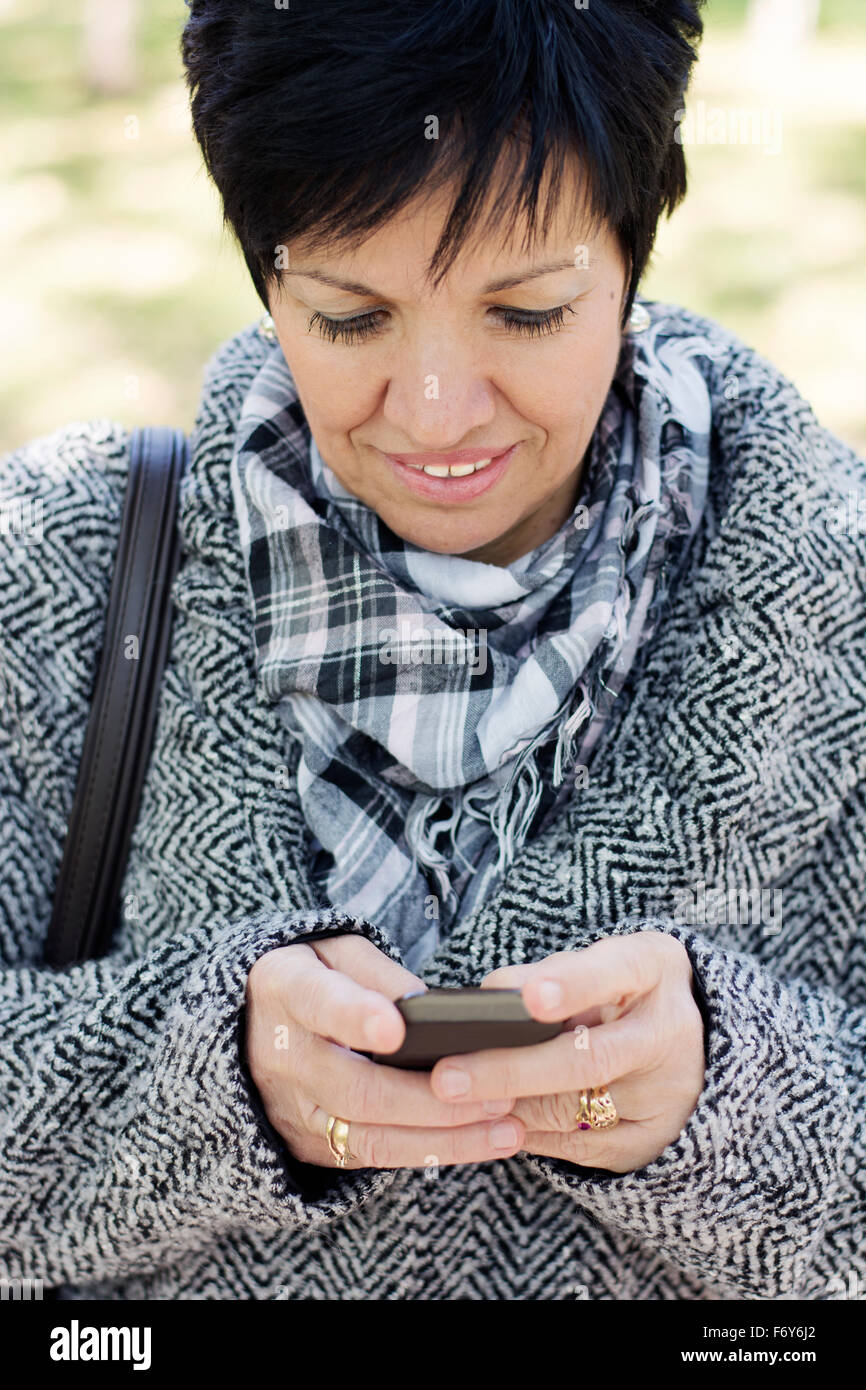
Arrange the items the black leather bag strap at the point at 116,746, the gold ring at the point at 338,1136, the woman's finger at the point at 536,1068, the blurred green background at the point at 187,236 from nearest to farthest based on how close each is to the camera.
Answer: the woman's finger at the point at 536,1068
the gold ring at the point at 338,1136
the black leather bag strap at the point at 116,746
the blurred green background at the point at 187,236

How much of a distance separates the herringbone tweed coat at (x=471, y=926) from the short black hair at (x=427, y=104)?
0.47 metres

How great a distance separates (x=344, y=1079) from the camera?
5.24 ft

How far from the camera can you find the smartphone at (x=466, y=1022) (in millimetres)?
1432

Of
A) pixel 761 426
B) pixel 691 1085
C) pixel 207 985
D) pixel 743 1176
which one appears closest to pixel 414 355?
pixel 761 426

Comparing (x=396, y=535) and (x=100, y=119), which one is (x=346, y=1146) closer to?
(x=396, y=535)

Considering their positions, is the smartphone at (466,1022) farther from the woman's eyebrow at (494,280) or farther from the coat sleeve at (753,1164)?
the woman's eyebrow at (494,280)

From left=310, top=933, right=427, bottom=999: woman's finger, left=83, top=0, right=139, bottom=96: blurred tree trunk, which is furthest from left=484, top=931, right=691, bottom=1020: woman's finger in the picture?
left=83, top=0, right=139, bottom=96: blurred tree trunk

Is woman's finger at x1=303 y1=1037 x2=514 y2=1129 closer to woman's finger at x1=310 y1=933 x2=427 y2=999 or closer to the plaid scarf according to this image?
woman's finger at x1=310 y1=933 x2=427 y2=999

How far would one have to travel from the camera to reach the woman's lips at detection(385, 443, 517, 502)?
73.2 inches

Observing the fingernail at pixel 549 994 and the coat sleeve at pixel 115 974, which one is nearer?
the fingernail at pixel 549 994

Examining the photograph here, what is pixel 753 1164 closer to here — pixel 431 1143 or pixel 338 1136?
pixel 431 1143

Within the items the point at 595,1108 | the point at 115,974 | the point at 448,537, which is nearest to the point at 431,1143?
the point at 595,1108

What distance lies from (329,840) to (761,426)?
2.88 ft

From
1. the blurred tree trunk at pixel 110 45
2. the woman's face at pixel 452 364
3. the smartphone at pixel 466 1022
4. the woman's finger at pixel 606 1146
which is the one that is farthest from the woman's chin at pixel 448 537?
the blurred tree trunk at pixel 110 45
